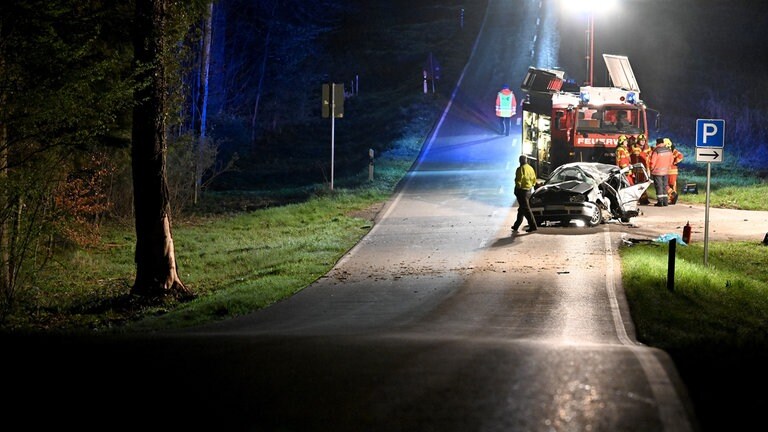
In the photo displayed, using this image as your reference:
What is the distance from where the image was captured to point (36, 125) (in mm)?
14008

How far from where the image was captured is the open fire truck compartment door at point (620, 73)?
94.2ft

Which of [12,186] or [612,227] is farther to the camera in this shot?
[612,227]

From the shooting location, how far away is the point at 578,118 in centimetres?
2697

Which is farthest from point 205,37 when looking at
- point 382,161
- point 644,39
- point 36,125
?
point 644,39

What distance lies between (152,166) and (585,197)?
34.9 ft

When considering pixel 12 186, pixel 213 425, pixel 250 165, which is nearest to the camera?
pixel 213 425

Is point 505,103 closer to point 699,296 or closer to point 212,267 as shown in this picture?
point 212,267

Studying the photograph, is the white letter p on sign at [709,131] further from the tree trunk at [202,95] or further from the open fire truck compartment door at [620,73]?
the tree trunk at [202,95]

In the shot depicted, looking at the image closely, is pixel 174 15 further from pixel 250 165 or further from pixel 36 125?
pixel 250 165

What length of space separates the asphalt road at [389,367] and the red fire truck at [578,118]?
10433 mm

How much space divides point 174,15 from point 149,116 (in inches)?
78.2

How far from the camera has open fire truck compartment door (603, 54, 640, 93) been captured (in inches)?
1131

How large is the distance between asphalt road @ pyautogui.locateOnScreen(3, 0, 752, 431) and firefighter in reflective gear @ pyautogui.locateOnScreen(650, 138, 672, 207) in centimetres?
970

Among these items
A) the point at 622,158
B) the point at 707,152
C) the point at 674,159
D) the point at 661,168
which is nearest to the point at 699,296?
the point at 707,152
